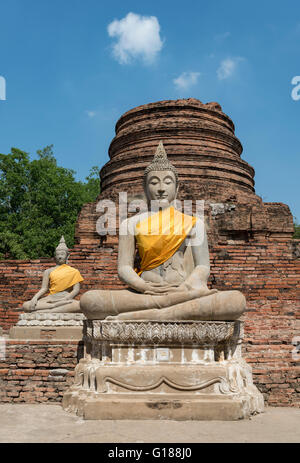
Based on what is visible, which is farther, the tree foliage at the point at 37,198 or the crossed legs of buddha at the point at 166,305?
the tree foliage at the point at 37,198

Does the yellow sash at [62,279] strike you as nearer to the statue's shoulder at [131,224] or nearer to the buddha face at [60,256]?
the buddha face at [60,256]

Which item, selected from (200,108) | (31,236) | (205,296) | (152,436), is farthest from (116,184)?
(152,436)

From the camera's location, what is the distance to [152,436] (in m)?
2.87

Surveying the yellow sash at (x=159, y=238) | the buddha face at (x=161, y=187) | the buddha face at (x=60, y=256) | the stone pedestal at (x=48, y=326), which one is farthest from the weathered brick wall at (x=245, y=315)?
the buddha face at (x=161, y=187)

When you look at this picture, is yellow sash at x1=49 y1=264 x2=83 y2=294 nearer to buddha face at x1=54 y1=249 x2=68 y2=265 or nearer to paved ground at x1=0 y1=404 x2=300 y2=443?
buddha face at x1=54 y1=249 x2=68 y2=265

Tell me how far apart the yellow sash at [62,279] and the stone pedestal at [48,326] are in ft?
2.23

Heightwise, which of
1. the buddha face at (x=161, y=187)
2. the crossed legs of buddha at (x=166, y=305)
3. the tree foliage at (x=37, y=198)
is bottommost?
the crossed legs of buddha at (x=166, y=305)

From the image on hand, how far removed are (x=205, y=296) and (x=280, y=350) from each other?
1.99 meters

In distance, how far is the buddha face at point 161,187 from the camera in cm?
464

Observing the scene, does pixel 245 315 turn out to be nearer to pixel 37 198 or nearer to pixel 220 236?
pixel 220 236

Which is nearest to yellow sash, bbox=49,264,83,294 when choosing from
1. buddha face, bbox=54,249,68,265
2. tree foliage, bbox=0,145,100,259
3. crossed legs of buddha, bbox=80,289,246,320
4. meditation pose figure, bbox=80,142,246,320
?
buddha face, bbox=54,249,68,265

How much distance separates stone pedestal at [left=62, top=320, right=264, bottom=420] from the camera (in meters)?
3.39
